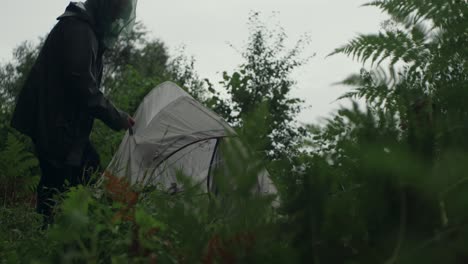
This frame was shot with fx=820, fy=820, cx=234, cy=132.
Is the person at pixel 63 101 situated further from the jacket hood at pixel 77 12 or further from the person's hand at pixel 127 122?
the person's hand at pixel 127 122

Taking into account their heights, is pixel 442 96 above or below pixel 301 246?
above

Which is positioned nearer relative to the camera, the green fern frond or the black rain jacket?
the green fern frond

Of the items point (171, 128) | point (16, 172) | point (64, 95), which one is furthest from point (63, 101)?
point (16, 172)

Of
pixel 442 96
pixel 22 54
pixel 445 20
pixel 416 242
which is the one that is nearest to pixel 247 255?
pixel 416 242

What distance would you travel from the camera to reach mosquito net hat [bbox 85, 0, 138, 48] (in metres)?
5.21

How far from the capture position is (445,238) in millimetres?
856

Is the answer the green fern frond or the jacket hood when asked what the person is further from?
the green fern frond

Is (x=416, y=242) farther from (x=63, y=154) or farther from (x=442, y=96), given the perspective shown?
(x=63, y=154)

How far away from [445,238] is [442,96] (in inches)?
19.2

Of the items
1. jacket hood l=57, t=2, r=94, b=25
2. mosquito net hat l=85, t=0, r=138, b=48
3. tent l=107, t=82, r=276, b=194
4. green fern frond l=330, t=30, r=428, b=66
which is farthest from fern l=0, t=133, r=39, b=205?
green fern frond l=330, t=30, r=428, b=66

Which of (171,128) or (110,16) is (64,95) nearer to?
(110,16)

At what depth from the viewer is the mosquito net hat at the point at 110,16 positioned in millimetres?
5207

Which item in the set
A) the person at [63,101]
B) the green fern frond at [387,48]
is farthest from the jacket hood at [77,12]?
the green fern frond at [387,48]

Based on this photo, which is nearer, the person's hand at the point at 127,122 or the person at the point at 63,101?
the person at the point at 63,101
